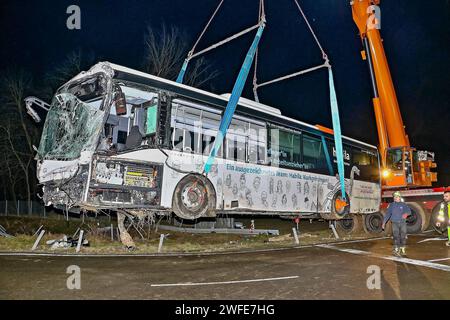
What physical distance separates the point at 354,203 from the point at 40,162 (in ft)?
38.9

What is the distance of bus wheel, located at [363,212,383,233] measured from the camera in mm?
17391

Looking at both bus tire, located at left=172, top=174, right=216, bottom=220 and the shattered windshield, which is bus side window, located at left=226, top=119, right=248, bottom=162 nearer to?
bus tire, located at left=172, top=174, right=216, bottom=220

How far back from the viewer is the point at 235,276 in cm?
741

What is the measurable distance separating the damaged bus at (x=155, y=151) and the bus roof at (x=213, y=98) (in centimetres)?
3

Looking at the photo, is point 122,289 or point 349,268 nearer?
point 122,289

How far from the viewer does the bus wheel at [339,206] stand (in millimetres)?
14445

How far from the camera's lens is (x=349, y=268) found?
26.6ft

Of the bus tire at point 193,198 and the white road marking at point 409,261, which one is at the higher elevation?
the bus tire at point 193,198

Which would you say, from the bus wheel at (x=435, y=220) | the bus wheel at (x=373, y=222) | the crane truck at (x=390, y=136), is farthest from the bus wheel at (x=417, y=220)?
the bus wheel at (x=373, y=222)

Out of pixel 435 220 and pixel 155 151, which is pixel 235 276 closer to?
pixel 155 151

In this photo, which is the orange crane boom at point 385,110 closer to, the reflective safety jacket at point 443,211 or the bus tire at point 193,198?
the reflective safety jacket at point 443,211

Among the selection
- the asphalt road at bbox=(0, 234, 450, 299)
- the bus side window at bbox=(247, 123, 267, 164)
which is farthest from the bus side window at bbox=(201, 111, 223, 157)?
the asphalt road at bbox=(0, 234, 450, 299)
